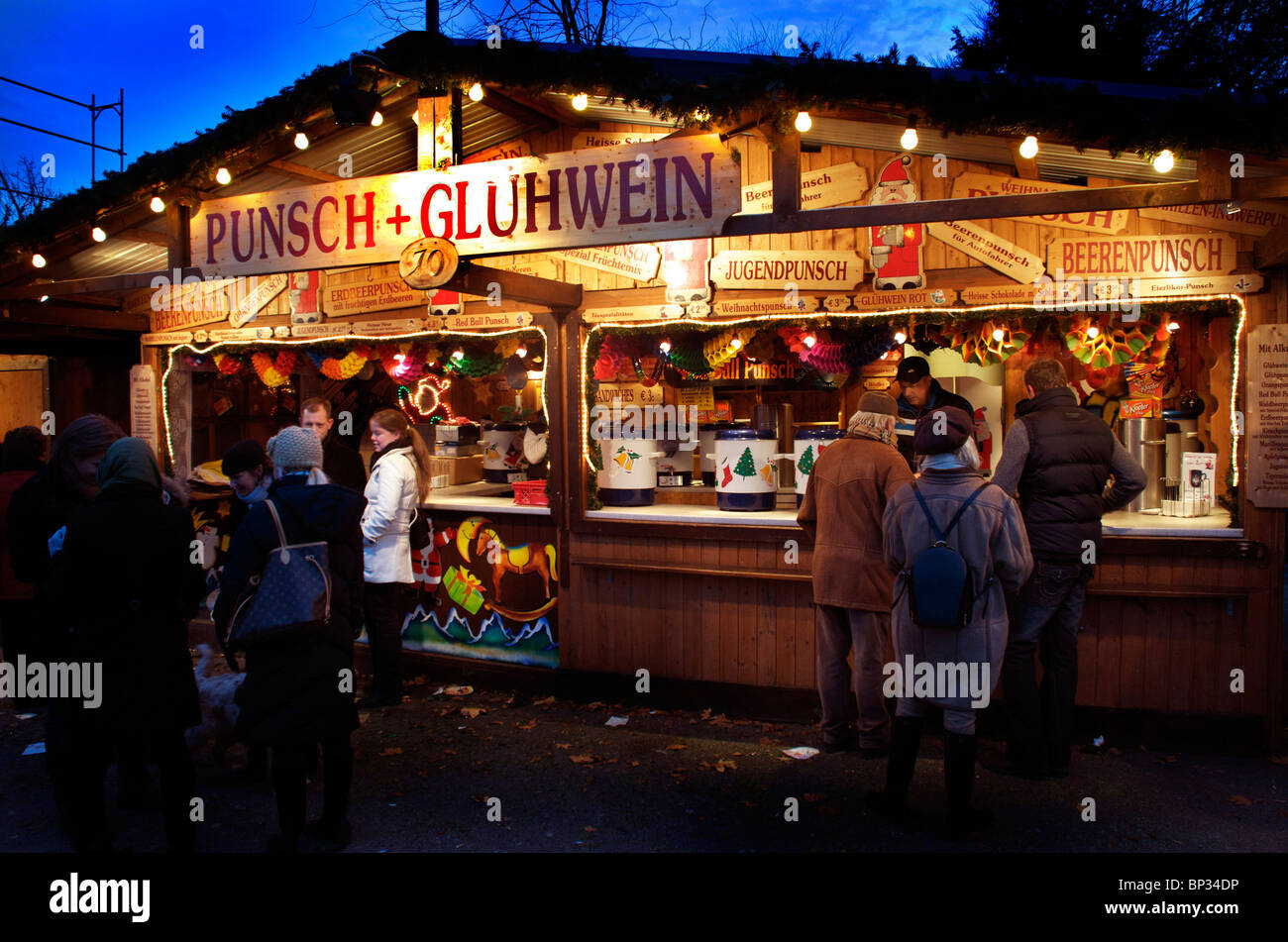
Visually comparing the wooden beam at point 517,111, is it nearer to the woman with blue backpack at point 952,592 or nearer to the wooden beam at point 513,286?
the wooden beam at point 513,286

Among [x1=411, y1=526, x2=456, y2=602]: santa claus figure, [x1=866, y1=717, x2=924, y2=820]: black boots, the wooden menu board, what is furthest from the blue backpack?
[x1=411, y1=526, x2=456, y2=602]: santa claus figure

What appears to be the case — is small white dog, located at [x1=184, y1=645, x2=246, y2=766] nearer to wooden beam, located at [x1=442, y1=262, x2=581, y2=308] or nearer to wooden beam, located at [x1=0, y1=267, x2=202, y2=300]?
wooden beam, located at [x1=442, y1=262, x2=581, y2=308]

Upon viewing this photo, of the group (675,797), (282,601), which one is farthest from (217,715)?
(675,797)

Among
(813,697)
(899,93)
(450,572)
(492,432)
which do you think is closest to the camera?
(899,93)

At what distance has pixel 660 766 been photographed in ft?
16.5

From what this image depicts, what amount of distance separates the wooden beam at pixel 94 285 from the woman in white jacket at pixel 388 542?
163 centimetres

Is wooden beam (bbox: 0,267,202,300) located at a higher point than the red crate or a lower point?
higher

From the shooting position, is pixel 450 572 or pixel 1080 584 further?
pixel 450 572

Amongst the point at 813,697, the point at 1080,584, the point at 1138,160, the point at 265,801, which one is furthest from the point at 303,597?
the point at 1138,160

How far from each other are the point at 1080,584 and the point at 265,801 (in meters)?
4.36

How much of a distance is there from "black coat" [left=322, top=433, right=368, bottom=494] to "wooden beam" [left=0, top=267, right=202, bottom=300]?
1.44m

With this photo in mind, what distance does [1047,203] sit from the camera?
421 centimetres

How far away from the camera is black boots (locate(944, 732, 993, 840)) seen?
156 inches

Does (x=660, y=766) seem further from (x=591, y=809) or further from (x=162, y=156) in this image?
(x=162, y=156)
